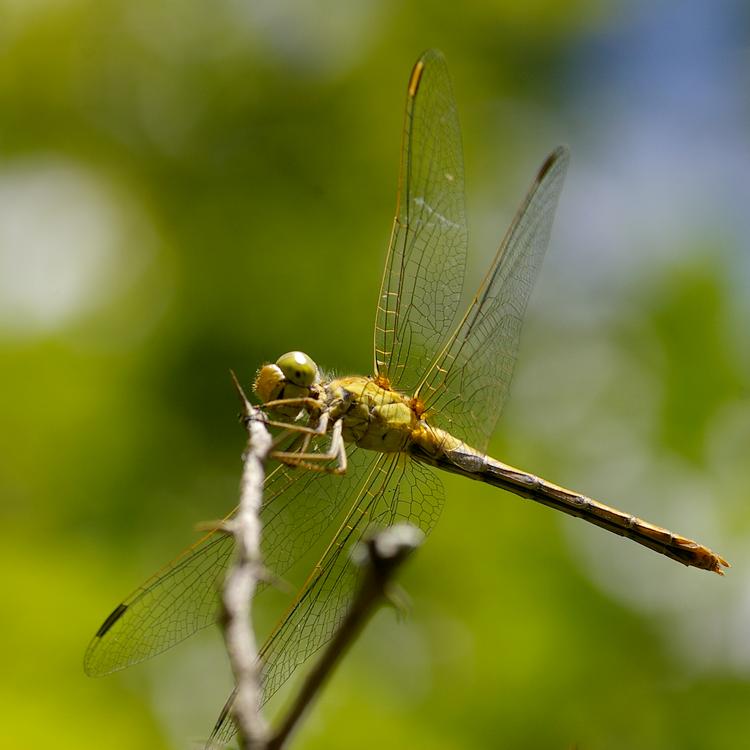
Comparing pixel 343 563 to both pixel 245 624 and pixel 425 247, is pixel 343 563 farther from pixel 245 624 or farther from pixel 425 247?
pixel 245 624

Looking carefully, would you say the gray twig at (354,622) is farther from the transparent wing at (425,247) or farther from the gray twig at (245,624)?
the transparent wing at (425,247)

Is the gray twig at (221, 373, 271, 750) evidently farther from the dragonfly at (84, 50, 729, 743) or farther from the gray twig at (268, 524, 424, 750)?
the dragonfly at (84, 50, 729, 743)

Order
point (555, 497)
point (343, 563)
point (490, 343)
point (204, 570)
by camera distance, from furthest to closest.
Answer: point (555, 497), point (490, 343), point (343, 563), point (204, 570)

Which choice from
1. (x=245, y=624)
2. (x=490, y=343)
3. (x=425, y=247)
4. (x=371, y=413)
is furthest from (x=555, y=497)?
(x=245, y=624)

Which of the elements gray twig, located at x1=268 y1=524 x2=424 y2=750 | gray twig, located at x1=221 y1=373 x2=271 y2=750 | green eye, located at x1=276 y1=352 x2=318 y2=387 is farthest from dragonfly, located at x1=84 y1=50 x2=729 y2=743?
gray twig, located at x1=268 y1=524 x2=424 y2=750

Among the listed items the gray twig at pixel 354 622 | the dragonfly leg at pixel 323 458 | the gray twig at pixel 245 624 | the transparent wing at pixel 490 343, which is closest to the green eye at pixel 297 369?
the dragonfly leg at pixel 323 458

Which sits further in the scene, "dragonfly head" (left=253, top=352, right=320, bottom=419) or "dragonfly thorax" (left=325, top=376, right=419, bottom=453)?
"dragonfly thorax" (left=325, top=376, right=419, bottom=453)
